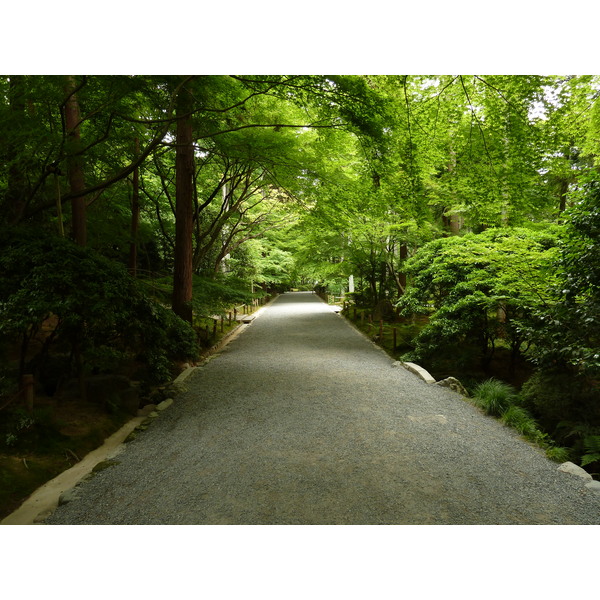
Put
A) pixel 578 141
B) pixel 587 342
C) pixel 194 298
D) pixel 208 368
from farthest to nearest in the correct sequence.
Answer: pixel 194 298
pixel 208 368
pixel 578 141
pixel 587 342

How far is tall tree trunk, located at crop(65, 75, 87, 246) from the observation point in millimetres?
3979

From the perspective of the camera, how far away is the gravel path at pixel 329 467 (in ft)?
7.27

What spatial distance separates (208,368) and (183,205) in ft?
11.7

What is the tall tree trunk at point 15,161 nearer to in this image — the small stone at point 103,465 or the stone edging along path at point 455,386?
the small stone at point 103,465

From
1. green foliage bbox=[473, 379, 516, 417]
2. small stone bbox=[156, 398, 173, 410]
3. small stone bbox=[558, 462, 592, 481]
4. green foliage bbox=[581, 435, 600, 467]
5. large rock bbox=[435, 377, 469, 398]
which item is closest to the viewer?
small stone bbox=[558, 462, 592, 481]

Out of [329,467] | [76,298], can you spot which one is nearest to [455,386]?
[329,467]

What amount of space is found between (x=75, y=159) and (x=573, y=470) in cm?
617

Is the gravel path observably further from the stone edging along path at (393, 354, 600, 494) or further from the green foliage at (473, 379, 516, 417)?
the green foliage at (473, 379, 516, 417)

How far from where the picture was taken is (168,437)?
3479 millimetres

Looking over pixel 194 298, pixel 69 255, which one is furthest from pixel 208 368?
pixel 69 255

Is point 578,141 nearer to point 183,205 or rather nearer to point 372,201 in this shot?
point 372,201

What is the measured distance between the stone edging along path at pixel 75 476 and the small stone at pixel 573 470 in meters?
3.82

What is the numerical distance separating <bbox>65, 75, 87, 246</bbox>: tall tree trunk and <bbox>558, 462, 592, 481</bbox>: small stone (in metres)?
5.91

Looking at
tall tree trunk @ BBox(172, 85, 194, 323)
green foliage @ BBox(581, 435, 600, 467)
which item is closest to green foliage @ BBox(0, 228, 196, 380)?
tall tree trunk @ BBox(172, 85, 194, 323)
